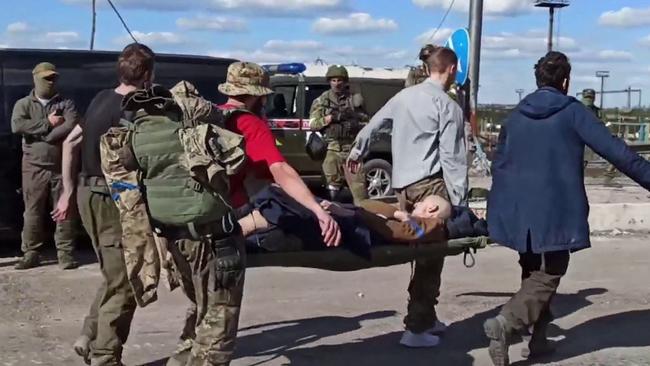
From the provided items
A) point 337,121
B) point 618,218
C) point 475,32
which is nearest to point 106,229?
point 337,121

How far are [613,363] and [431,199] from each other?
60.8 inches

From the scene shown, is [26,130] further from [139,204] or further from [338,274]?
[139,204]

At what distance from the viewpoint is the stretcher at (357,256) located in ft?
17.9

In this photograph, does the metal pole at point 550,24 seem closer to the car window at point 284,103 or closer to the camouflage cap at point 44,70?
the car window at point 284,103

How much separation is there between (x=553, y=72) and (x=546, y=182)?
69 cm

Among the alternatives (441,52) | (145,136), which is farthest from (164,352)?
(441,52)

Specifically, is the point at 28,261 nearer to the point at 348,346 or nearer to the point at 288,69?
the point at 348,346

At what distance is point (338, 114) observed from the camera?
1132 centimetres

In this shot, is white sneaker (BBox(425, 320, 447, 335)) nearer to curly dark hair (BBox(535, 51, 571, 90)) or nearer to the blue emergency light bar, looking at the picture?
curly dark hair (BBox(535, 51, 571, 90))

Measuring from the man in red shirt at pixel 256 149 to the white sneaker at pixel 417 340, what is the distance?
5.60 ft

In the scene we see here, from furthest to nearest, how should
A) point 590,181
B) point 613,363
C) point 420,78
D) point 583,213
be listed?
point 590,181, point 420,78, point 613,363, point 583,213

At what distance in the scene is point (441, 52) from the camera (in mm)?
6371

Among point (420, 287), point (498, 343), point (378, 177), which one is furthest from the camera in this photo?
point (378, 177)

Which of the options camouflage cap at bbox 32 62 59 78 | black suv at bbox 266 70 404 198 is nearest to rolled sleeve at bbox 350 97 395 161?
camouflage cap at bbox 32 62 59 78
